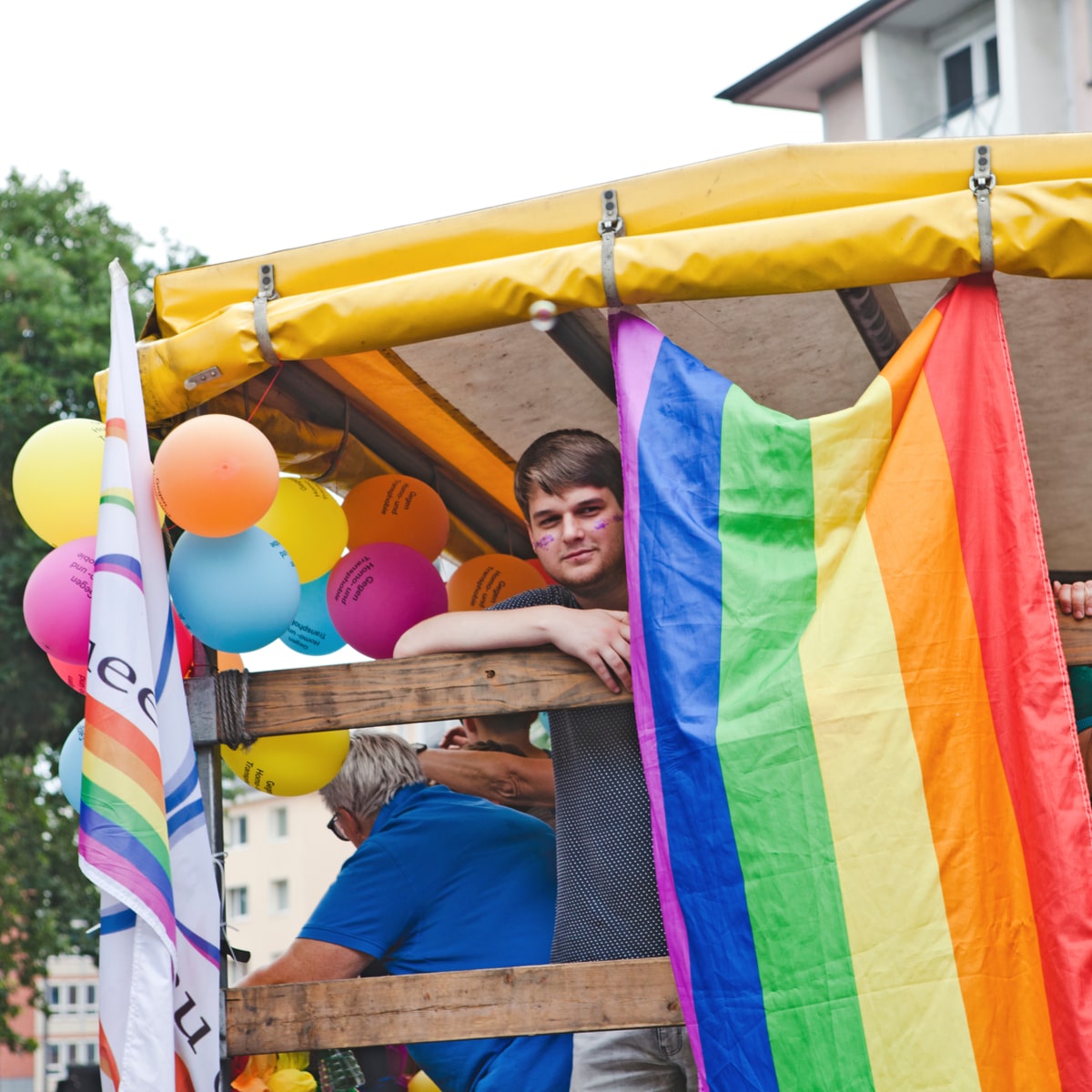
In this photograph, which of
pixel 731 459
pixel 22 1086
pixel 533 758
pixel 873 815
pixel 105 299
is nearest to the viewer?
pixel 873 815

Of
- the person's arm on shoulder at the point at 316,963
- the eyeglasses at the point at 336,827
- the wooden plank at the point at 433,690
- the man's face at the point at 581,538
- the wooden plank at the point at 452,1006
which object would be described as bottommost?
the wooden plank at the point at 452,1006

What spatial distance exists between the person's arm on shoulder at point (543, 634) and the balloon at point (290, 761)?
64cm

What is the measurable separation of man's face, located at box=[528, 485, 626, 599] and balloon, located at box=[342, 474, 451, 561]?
107 centimetres

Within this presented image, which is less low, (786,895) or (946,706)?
(946,706)

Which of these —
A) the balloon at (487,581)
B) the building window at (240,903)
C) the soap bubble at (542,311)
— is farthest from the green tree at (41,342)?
the building window at (240,903)

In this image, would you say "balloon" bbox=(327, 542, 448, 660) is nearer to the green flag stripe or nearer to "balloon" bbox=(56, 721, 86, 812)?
"balloon" bbox=(56, 721, 86, 812)

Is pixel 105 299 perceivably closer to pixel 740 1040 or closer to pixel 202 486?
pixel 202 486

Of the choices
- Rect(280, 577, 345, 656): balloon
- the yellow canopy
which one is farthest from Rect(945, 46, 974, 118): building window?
Rect(280, 577, 345, 656): balloon

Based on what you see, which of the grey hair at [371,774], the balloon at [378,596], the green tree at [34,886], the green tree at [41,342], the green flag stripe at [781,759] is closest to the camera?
the green flag stripe at [781,759]

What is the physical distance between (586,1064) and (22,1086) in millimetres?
55926

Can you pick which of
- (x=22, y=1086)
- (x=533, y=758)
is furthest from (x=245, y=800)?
(x=533, y=758)

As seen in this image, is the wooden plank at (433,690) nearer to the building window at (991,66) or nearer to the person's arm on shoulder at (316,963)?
the person's arm on shoulder at (316,963)

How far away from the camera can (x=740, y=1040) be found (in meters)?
2.56

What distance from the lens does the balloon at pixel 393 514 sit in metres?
4.33
